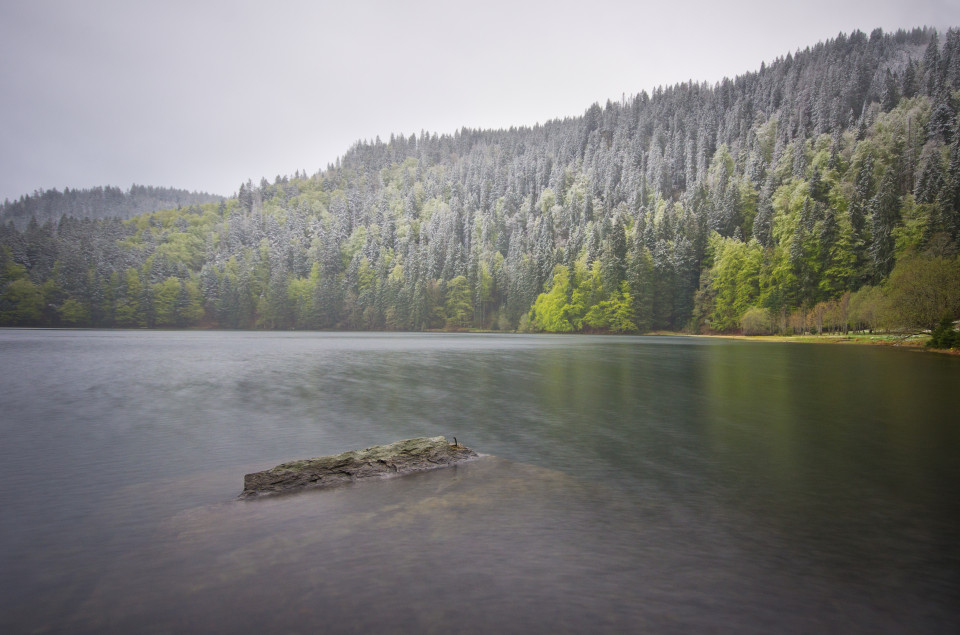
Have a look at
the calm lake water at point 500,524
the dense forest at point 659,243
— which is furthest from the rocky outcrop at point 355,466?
the dense forest at point 659,243

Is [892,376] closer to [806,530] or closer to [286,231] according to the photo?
[806,530]

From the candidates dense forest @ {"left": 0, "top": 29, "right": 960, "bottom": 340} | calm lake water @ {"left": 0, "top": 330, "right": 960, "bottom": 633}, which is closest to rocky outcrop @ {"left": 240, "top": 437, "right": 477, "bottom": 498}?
calm lake water @ {"left": 0, "top": 330, "right": 960, "bottom": 633}

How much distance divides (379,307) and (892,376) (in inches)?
5071

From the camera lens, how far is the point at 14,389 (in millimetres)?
25391

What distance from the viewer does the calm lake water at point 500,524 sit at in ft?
19.4

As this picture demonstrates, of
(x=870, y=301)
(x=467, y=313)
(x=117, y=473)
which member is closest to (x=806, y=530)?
(x=117, y=473)

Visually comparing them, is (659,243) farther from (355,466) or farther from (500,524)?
(500,524)

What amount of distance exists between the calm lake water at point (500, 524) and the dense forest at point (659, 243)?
55209 mm

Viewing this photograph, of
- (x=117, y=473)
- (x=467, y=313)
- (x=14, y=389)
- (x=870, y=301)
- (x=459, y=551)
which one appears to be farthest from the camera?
(x=467, y=313)

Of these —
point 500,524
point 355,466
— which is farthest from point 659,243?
point 500,524

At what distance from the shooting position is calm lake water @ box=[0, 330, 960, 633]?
19.4 feet

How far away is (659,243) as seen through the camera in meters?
117

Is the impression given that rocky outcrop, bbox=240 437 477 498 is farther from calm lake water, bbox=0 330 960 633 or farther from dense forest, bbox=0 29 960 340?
dense forest, bbox=0 29 960 340

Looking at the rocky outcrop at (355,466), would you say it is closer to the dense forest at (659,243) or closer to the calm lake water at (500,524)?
the calm lake water at (500,524)
